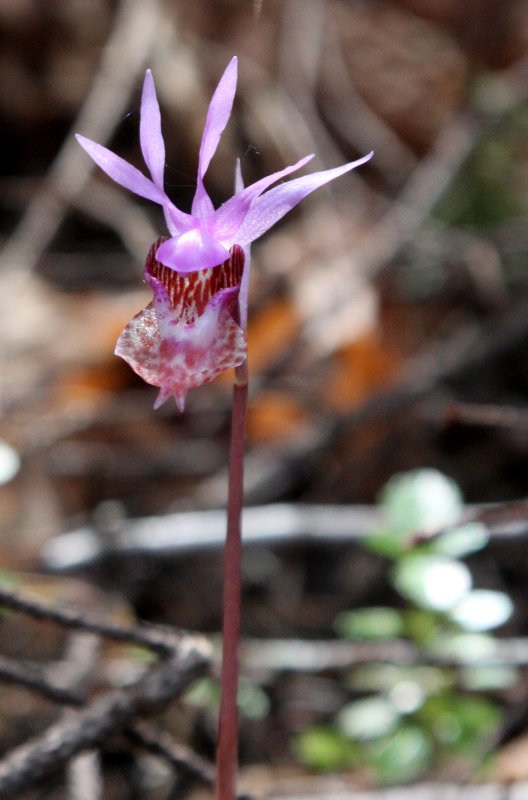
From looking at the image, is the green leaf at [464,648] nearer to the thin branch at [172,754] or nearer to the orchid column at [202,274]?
the thin branch at [172,754]

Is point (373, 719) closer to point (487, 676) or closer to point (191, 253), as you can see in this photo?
point (487, 676)

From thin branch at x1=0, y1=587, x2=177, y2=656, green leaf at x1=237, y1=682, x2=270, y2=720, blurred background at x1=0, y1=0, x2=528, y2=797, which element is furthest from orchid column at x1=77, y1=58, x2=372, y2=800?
green leaf at x1=237, y1=682, x2=270, y2=720

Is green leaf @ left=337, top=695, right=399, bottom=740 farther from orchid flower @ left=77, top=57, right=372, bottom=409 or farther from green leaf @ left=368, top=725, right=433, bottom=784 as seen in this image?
orchid flower @ left=77, top=57, right=372, bottom=409

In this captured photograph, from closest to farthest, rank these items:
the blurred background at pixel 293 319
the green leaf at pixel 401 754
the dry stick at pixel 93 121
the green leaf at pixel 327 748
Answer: the green leaf at pixel 401 754
the green leaf at pixel 327 748
the blurred background at pixel 293 319
the dry stick at pixel 93 121

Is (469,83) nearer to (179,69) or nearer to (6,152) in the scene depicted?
(179,69)

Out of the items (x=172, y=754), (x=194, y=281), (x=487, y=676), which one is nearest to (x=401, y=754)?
(x=487, y=676)

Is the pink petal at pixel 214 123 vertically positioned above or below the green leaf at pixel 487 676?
above

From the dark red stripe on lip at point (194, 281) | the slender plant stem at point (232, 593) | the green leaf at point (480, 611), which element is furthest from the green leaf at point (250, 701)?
the dark red stripe on lip at point (194, 281)
